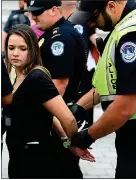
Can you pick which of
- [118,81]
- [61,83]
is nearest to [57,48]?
[61,83]

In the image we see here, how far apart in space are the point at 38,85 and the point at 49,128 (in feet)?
1.11

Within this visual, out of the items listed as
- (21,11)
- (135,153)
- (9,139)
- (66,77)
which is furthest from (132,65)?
(21,11)

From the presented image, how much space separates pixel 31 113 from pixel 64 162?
56 centimetres

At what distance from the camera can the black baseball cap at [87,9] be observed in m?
3.10

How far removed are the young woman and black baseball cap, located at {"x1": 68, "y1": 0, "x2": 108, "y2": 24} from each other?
13.8 inches

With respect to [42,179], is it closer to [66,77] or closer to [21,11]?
[66,77]

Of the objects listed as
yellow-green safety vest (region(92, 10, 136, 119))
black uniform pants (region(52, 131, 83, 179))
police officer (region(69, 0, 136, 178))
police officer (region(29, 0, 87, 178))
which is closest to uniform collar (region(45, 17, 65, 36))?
police officer (region(29, 0, 87, 178))

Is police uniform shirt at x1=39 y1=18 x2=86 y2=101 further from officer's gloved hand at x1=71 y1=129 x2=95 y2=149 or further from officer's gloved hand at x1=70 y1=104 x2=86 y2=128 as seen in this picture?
officer's gloved hand at x1=71 y1=129 x2=95 y2=149

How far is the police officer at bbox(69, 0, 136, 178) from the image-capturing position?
8.60 ft

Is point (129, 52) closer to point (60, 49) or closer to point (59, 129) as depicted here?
point (59, 129)

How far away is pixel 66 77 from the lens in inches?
155

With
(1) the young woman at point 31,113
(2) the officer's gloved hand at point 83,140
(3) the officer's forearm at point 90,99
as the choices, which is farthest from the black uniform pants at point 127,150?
(3) the officer's forearm at point 90,99

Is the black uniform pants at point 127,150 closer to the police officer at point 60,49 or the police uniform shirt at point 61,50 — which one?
the police officer at point 60,49

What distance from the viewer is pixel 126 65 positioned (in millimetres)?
2611
